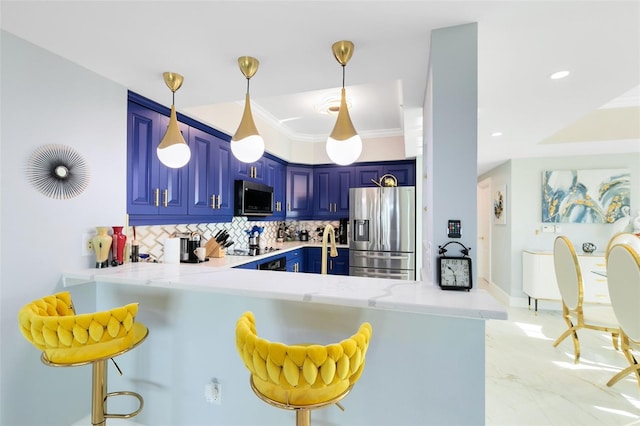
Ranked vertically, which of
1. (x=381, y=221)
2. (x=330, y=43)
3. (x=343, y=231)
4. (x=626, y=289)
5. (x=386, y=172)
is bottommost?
(x=626, y=289)

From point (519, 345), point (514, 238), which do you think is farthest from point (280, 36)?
point (514, 238)

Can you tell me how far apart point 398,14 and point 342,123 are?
0.53 metres

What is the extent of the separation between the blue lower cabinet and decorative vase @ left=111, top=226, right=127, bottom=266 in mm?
2890

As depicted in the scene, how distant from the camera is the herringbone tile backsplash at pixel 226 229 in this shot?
2562mm

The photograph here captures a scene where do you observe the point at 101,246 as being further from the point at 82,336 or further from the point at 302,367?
the point at 302,367

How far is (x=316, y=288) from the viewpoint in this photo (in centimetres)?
135

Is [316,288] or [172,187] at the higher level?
[172,187]

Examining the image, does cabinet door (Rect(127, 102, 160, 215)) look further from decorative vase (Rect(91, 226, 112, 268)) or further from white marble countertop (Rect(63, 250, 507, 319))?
white marble countertop (Rect(63, 250, 507, 319))

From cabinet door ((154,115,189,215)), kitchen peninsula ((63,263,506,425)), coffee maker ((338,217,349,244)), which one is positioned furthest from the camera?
coffee maker ((338,217,349,244))

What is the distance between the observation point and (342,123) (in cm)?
152

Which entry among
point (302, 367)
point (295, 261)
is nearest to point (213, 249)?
point (295, 261)

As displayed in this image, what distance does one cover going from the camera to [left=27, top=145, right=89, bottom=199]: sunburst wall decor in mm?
1569

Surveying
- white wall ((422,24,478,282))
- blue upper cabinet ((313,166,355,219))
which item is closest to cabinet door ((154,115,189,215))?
white wall ((422,24,478,282))

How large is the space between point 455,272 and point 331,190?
11.9 feet
